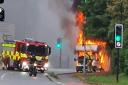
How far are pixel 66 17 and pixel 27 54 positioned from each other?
4999 millimetres

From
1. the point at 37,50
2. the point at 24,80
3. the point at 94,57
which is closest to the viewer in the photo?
the point at 24,80

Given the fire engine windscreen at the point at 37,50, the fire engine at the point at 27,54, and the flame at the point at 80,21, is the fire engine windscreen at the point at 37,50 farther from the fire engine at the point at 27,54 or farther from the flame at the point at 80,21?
the flame at the point at 80,21

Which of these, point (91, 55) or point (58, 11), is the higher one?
point (58, 11)

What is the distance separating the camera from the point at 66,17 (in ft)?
195

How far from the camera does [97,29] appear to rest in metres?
57.7

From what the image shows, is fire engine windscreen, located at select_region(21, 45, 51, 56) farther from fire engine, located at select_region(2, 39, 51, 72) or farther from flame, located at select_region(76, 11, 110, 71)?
flame, located at select_region(76, 11, 110, 71)

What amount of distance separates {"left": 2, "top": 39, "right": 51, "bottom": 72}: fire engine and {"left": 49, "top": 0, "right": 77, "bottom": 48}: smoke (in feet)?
7.80

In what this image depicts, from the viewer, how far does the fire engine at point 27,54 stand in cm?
5947

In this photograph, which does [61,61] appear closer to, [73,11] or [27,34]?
[27,34]

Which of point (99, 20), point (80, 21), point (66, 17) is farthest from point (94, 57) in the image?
point (99, 20)

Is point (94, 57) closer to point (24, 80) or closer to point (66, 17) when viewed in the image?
point (66, 17)

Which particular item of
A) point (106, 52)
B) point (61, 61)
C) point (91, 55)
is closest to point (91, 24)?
point (106, 52)

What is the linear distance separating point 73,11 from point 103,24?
3.71 meters

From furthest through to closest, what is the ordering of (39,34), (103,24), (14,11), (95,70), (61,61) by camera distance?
1. (14,11)
2. (39,34)
3. (61,61)
4. (95,70)
5. (103,24)
